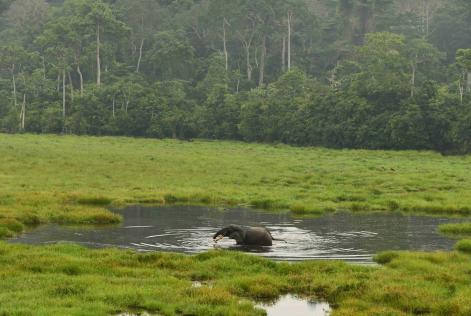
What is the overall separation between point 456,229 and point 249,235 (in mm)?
9165

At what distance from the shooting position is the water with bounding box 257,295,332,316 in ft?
53.7

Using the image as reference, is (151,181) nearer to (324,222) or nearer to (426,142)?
(324,222)

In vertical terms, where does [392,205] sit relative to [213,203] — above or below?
above

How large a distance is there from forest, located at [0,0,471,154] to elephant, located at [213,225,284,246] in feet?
169

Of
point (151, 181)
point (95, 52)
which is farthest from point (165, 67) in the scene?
point (151, 181)

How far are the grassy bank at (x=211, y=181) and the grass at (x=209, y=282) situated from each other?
22.5 feet

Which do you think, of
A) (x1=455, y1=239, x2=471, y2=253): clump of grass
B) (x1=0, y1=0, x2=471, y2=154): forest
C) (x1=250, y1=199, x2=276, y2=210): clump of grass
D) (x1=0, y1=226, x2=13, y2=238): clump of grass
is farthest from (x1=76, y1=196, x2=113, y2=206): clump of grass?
(x1=0, y1=0, x2=471, y2=154): forest

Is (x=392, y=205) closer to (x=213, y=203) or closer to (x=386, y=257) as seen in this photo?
(x=213, y=203)

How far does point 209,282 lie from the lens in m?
18.9

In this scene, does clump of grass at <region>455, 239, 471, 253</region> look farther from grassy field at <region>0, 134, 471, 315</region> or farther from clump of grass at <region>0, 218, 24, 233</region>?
clump of grass at <region>0, 218, 24, 233</region>

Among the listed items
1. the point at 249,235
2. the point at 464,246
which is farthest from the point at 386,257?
the point at 249,235

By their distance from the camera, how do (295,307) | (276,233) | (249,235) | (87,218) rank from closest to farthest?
(295,307), (249,235), (276,233), (87,218)

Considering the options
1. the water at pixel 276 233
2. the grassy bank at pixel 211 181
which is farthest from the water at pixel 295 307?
the grassy bank at pixel 211 181

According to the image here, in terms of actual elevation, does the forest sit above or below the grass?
above
